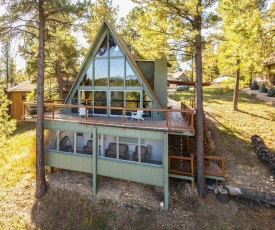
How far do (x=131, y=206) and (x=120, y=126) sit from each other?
398 cm

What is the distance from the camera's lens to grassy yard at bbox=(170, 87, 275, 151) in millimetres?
15086

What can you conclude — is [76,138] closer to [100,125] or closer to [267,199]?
[100,125]

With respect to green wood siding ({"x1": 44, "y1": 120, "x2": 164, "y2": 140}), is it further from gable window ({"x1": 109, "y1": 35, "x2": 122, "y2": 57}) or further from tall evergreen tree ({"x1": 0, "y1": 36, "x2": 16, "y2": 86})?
tall evergreen tree ({"x1": 0, "y1": 36, "x2": 16, "y2": 86})

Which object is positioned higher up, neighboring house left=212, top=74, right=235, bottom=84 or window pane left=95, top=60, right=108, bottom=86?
neighboring house left=212, top=74, right=235, bottom=84

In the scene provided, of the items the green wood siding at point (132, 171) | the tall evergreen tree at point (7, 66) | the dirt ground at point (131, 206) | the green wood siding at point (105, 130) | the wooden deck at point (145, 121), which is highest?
the tall evergreen tree at point (7, 66)

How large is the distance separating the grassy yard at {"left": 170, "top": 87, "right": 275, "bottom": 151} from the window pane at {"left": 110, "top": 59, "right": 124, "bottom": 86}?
9816 mm

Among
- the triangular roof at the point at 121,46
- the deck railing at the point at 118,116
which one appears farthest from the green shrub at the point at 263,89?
the triangular roof at the point at 121,46

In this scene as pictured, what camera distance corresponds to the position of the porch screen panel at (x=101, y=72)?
480 inches

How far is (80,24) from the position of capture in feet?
34.8

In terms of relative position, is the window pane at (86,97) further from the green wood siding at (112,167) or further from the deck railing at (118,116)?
the green wood siding at (112,167)

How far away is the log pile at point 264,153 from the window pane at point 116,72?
9.70m

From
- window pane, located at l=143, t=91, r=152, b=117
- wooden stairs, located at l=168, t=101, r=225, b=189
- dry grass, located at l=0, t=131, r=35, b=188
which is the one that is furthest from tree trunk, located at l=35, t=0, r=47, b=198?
wooden stairs, located at l=168, t=101, r=225, b=189

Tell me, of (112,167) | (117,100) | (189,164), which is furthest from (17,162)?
(189,164)

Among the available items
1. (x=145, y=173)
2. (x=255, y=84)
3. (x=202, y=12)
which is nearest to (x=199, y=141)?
(x=145, y=173)
